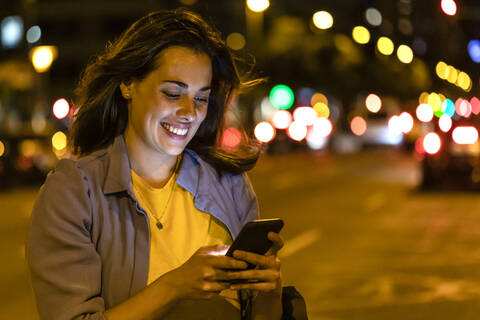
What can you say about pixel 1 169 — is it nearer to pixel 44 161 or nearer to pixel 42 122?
pixel 44 161

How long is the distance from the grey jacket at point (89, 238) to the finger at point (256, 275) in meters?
0.35

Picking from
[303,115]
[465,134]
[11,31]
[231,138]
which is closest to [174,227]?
[231,138]

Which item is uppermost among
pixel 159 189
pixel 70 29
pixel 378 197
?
pixel 70 29

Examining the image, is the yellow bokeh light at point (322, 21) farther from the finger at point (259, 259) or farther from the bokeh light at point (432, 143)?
the finger at point (259, 259)

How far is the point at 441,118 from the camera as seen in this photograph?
69.4ft

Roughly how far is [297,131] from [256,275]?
55.2 metres

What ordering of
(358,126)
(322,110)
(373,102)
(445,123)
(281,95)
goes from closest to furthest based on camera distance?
(445,123) → (281,95) → (358,126) → (373,102) → (322,110)

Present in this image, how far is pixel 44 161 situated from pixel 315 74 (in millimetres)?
34610

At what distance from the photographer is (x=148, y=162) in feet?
9.36

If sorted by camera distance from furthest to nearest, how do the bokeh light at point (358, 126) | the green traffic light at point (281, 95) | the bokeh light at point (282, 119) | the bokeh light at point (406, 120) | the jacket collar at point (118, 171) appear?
the bokeh light at point (358, 126) < the bokeh light at point (282, 119) < the bokeh light at point (406, 120) < the green traffic light at point (281, 95) < the jacket collar at point (118, 171)

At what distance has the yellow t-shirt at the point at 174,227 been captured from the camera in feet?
8.80

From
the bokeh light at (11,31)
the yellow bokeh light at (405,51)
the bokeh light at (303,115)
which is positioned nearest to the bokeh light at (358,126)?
the bokeh light at (303,115)

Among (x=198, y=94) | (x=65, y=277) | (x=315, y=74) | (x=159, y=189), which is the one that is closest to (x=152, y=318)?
(x=65, y=277)

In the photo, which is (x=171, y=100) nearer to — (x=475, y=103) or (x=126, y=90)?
(x=126, y=90)
